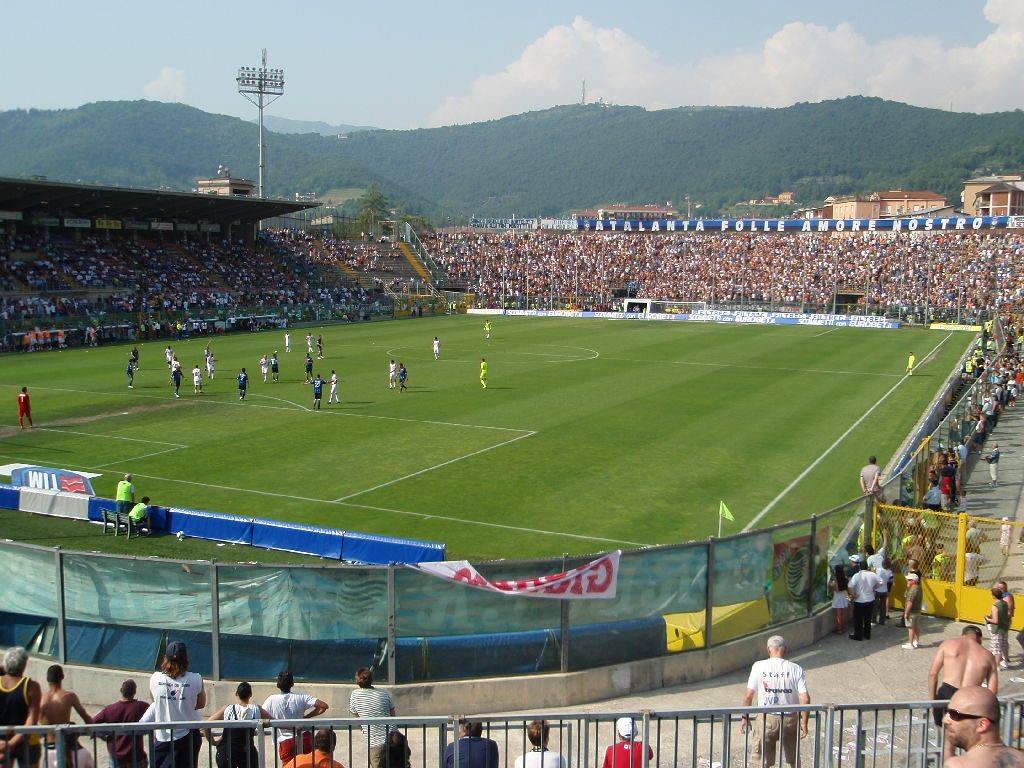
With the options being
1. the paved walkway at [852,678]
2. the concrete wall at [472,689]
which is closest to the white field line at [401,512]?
the paved walkway at [852,678]

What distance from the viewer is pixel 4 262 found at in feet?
207

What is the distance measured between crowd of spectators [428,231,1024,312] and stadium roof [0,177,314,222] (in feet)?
87.9

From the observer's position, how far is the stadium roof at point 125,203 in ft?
205

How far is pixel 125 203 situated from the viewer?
70812 mm

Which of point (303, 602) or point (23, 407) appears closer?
point (303, 602)

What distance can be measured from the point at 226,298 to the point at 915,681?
222 feet

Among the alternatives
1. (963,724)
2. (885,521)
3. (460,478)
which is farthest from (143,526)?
(963,724)

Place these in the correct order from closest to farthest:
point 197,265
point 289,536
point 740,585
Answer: point 740,585, point 289,536, point 197,265

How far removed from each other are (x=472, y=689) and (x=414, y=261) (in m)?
97.2

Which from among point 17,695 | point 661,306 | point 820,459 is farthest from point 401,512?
point 661,306

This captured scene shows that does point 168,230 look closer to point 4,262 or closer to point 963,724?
point 4,262

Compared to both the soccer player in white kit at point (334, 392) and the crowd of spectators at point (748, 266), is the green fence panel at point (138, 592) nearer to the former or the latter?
the soccer player in white kit at point (334, 392)

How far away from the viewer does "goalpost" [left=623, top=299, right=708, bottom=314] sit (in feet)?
303

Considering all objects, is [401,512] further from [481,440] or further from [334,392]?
[334,392]
